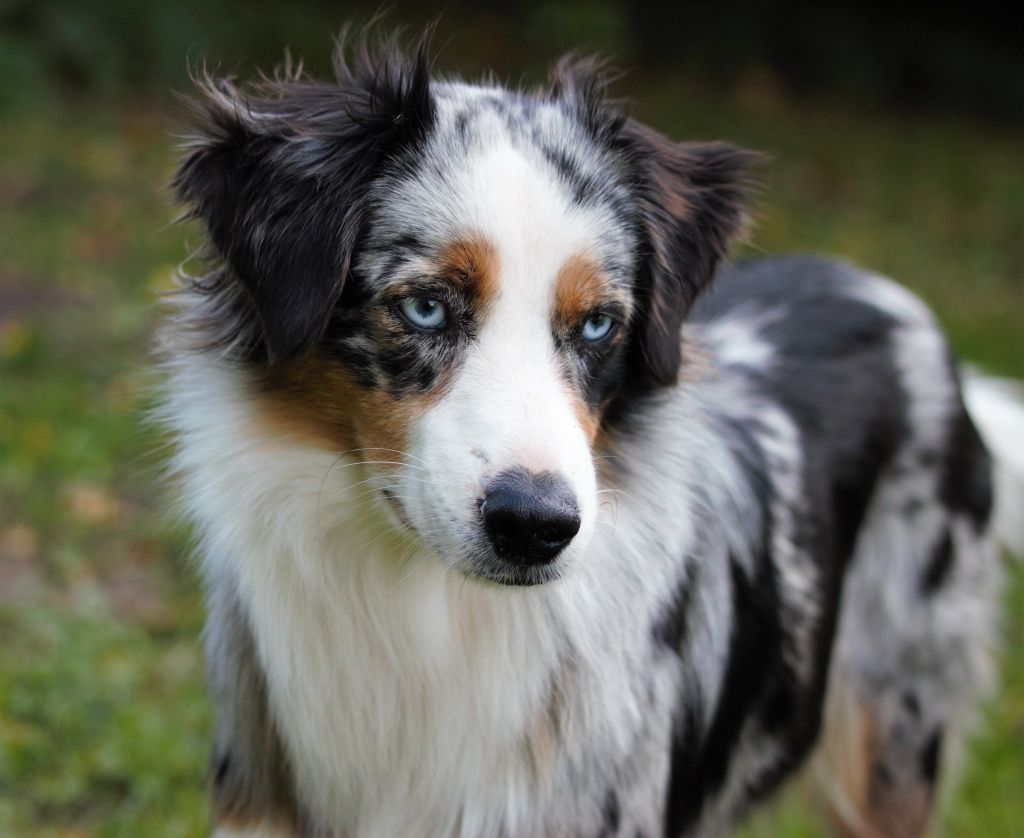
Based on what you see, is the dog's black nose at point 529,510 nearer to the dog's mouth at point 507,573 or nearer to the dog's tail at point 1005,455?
the dog's mouth at point 507,573

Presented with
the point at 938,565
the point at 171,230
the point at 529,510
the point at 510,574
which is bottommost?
the point at 171,230

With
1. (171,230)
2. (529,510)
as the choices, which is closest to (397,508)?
(529,510)

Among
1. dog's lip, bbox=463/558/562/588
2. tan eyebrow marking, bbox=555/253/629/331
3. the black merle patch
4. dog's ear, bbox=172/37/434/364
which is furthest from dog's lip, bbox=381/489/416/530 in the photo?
the black merle patch

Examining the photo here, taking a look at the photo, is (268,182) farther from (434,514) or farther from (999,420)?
(999,420)

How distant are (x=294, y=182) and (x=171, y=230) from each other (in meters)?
6.83

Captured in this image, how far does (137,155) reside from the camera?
427 inches

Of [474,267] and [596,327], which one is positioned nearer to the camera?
[474,267]

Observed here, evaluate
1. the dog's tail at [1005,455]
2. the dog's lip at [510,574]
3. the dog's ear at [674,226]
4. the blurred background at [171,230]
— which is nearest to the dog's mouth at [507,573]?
the dog's lip at [510,574]

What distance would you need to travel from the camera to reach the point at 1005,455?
15.6 ft

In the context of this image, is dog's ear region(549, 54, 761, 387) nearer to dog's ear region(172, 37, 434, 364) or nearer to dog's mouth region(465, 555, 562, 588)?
dog's ear region(172, 37, 434, 364)

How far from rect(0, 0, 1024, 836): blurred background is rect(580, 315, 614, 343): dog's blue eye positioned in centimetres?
87

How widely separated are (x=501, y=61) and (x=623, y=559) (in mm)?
11205

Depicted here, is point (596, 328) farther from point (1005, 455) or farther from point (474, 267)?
point (1005, 455)

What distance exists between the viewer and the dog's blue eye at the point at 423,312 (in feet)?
9.35
